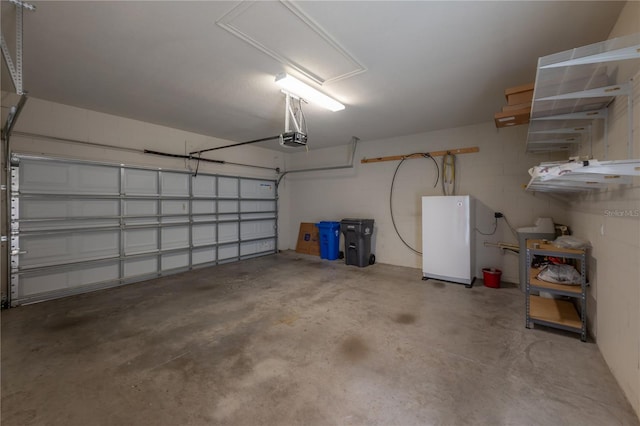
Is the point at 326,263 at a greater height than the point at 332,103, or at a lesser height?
lesser

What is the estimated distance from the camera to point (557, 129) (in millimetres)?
2672

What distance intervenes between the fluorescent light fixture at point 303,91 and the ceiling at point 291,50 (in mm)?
93

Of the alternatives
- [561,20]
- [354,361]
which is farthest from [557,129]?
[354,361]

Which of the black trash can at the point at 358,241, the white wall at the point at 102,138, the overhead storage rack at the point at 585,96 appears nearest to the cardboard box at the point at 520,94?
the overhead storage rack at the point at 585,96

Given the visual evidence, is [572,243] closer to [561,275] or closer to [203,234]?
[561,275]

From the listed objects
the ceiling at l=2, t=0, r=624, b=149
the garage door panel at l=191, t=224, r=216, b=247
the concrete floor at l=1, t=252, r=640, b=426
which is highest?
the ceiling at l=2, t=0, r=624, b=149

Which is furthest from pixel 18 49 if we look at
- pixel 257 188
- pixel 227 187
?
pixel 257 188

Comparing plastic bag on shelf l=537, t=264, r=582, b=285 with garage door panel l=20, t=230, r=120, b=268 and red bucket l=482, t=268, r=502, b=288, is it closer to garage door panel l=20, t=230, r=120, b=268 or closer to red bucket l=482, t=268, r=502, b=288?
red bucket l=482, t=268, r=502, b=288

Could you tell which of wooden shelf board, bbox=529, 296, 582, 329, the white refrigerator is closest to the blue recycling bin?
the white refrigerator

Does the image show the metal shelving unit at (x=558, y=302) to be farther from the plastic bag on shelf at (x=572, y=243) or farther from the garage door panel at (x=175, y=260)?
the garage door panel at (x=175, y=260)

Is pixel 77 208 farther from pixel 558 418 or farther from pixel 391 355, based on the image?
pixel 558 418

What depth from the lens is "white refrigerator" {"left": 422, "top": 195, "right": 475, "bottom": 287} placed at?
4.15 meters

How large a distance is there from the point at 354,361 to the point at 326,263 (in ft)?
12.2

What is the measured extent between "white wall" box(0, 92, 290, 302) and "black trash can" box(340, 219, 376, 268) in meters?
3.08
